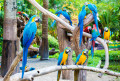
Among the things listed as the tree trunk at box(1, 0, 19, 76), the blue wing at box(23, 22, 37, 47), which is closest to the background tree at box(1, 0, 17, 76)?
the tree trunk at box(1, 0, 19, 76)

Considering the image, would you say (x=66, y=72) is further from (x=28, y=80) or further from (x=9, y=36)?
(x=28, y=80)

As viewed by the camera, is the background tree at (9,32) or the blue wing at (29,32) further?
the background tree at (9,32)

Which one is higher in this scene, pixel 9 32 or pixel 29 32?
pixel 9 32

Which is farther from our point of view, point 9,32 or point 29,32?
point 9,32

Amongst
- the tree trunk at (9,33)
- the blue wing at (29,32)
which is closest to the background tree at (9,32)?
the tree trunk at (9,33)

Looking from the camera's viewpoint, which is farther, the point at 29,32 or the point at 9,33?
the point at 9,33

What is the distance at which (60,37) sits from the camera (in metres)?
3.88

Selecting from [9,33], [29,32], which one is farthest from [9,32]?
[29,32]

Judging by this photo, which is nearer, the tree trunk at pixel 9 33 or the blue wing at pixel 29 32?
the blue wing at pixel 29 32

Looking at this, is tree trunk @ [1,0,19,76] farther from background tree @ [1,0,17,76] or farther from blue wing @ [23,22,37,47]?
blue wing @ [23,22,37,47]

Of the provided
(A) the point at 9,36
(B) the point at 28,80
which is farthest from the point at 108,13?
(B) the point at 28,80

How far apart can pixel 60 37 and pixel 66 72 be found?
0.87 meters

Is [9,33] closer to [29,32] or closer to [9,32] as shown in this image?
[9,32]

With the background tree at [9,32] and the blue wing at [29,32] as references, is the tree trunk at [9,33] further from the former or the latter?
the blue wing at [29,32]
